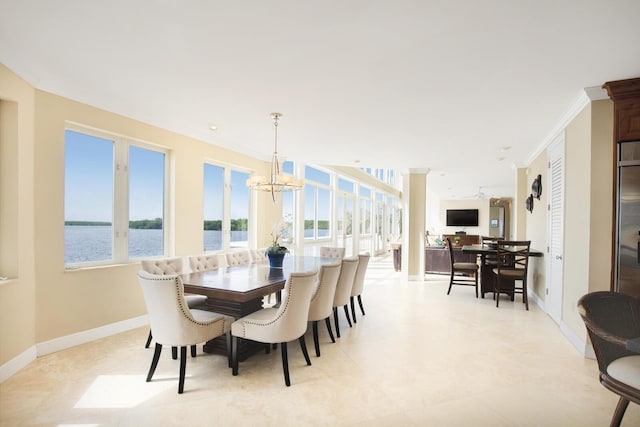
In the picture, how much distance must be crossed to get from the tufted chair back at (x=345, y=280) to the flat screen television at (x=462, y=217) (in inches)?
527

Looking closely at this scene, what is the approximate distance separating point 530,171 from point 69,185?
23.9 ft

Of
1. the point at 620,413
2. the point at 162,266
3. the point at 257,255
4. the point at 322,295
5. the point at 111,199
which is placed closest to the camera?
the point at 620,413

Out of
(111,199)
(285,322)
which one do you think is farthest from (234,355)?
(111,199)

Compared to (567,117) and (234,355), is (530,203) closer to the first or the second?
(567,117)

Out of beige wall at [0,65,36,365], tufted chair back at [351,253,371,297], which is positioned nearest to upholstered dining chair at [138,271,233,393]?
beige wall at [0,65,36,365]

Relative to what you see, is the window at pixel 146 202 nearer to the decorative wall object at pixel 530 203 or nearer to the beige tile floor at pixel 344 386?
the beige tile floor at pixel 344 386

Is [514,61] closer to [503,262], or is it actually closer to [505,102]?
[505,102]

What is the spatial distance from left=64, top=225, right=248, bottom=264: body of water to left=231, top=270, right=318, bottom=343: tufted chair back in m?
2.04

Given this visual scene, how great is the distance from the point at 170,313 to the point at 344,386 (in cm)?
146

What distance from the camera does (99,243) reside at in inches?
149

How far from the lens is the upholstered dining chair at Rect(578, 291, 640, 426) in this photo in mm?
1789

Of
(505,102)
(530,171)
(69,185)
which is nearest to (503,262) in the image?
(530,171)

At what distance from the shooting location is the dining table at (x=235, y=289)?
2813 mm

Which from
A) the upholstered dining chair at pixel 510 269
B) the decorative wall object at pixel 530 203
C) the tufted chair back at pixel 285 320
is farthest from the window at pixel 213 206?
the decorative wall object at pixel 530 203
